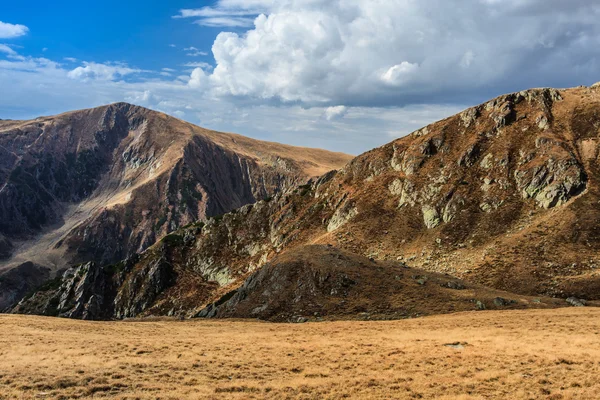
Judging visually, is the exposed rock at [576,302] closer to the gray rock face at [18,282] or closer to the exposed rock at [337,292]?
the exposed rock at [337,292]

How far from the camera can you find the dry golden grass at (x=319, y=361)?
19500 millimetres

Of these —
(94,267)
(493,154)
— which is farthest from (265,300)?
(94,267)

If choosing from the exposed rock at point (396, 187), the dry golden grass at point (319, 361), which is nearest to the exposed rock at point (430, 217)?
the exposed rock at point (396, 187)

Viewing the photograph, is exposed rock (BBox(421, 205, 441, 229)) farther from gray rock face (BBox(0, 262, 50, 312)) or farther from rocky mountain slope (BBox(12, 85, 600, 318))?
gray rock face (BBox(0, 262, 50, 312))

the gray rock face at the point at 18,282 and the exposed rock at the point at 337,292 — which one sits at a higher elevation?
the exposed rock at the point at 337,292

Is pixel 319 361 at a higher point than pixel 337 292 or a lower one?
lower

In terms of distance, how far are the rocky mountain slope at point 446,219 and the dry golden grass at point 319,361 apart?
19887 millimetres

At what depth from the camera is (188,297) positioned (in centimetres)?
10325

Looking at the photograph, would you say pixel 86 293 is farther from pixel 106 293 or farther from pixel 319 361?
pixel 319 361

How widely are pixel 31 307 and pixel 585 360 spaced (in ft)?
519

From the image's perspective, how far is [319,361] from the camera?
26.6 metres

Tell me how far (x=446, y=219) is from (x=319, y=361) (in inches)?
2685

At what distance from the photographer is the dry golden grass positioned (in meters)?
19.5

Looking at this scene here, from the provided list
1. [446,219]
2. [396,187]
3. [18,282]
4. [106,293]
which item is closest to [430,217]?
[446,219]
